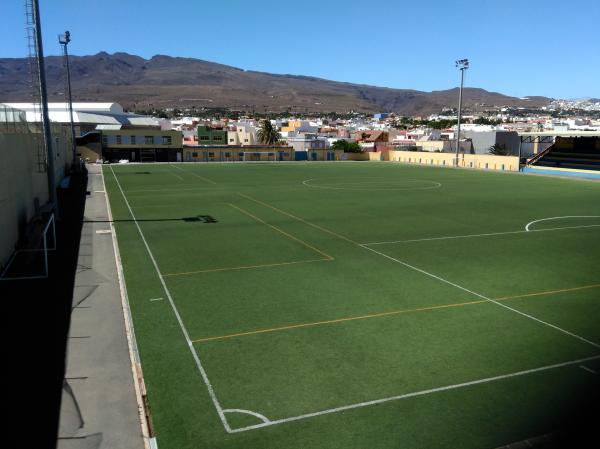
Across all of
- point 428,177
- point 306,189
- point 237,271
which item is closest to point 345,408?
point 237,271

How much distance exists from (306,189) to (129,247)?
84.9 feet

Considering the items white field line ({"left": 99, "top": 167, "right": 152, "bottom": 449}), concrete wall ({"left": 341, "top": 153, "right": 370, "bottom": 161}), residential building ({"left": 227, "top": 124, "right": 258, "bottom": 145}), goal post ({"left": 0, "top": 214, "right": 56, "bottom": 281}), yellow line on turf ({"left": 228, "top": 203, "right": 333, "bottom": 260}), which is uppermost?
residential building ({"left": 227, "top": 124, "right": 258, "bottom": 145})

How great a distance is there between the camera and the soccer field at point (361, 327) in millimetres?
8656

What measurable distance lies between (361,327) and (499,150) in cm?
9058

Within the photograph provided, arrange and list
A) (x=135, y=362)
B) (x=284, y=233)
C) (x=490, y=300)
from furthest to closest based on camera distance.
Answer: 1. (x=284, y=233)
2. (x=490, y=300)
3. (x=135, y=362)

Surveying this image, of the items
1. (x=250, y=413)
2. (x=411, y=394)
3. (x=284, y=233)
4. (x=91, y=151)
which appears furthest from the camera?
(x=91, y=151)

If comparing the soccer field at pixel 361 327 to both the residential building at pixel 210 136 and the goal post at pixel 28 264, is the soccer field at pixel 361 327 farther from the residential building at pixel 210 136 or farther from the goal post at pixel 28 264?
the residential building at pixel 210 136

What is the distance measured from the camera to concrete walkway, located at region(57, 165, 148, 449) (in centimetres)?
813

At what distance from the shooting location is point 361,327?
12.8 m

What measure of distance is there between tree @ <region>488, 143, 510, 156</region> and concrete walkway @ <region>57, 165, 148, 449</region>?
88.9 m

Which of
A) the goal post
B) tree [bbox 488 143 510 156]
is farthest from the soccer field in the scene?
tree [bbox 488 143 510 156]

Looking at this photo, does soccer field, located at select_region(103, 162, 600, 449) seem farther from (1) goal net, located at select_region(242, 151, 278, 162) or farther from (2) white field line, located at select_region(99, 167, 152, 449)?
(1) goal net, located at select_region(242, 151, 278, 162)

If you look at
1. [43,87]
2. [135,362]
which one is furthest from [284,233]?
[135,362]

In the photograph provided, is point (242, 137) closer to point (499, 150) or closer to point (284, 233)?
point (499, 150)
